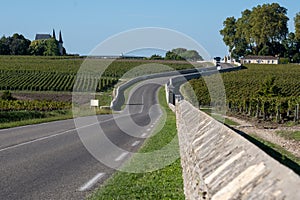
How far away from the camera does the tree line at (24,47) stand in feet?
585

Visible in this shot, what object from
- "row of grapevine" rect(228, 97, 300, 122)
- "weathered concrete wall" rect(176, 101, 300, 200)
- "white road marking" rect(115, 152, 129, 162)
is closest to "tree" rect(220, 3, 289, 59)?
"row of grapevine" rect(228, 97, 300, 122)

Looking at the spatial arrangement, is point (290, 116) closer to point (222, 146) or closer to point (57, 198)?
point (57, 198)

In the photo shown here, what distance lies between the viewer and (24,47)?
595 feet

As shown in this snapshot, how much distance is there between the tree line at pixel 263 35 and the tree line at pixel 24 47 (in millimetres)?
61282

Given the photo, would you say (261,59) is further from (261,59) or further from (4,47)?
(4,47)

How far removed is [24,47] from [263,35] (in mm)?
82606

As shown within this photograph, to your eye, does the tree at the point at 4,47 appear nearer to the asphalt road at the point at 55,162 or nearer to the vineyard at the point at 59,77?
the vineyard at the point at 59,77

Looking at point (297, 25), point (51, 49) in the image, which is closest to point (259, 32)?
point (297, 25)

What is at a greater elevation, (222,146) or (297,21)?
(297,21)

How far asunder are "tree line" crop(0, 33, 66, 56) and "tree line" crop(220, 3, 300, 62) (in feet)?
201

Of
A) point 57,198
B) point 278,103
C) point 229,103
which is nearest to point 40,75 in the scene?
point 229,103

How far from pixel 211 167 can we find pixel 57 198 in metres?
4.94

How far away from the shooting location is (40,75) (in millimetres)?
98438

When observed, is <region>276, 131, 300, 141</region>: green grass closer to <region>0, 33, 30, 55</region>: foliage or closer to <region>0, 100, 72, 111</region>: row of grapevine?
<region>0, 100, 72, 111</region>: row of grapevine
